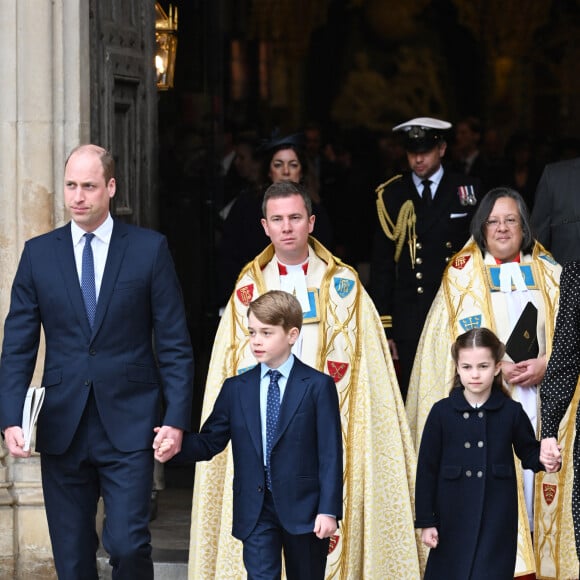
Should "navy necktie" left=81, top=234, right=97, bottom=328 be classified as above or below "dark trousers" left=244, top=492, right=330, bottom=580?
above

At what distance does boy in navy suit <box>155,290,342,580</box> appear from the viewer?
6.11 metres

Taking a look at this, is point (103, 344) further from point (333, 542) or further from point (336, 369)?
point (333, 542)

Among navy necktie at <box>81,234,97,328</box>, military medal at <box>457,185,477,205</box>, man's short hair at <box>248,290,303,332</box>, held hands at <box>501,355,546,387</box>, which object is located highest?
military medal at <box>457,185,477,205</box>

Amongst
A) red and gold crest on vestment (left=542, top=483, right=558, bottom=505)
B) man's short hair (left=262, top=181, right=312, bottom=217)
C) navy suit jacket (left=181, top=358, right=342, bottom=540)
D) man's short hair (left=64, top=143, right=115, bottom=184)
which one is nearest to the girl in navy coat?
navy suit jacket (left=181, top=358, right=342, bottom=540)

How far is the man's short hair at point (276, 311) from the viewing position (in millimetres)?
6141

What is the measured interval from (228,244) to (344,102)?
40.7 ft

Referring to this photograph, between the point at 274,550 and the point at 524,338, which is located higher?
the point at 524,338

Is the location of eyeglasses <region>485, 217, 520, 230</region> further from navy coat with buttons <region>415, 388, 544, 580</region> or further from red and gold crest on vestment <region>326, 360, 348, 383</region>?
navy coat with buttons <region>415, 388, 544, 580</region>

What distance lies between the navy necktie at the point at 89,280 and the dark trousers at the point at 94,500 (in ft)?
1.08

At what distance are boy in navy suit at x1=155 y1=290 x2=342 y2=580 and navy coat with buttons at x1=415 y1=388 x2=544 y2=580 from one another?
2.17ft

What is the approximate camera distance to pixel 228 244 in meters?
8.44

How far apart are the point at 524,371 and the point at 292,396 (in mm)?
1708

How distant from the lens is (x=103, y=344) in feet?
20.3

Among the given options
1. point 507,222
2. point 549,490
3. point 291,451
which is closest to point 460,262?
point 507,222
